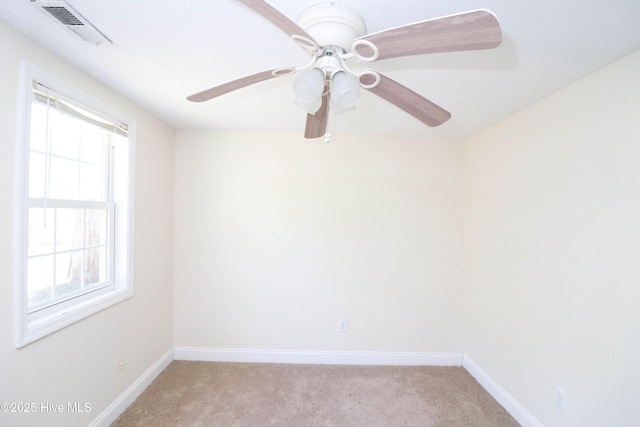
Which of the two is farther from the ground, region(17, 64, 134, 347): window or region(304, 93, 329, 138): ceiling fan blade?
region(304, 93, 329, 138): ceiling fan blade

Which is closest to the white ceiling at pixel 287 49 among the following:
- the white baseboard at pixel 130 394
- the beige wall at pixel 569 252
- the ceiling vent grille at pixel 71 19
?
the ceiling vent grille at pixel 71 19

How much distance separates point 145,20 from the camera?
1.10 metres

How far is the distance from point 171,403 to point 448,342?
96.5 inches

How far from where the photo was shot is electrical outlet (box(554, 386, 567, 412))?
154 centimetres

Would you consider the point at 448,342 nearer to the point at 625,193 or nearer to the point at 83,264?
the point at 625,193

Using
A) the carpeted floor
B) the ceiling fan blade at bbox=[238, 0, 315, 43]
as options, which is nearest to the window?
the carpeted floor

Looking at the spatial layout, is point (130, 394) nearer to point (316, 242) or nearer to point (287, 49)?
point (316, 242)

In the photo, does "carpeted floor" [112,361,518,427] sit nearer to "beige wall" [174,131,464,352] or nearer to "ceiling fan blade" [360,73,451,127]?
"beige wall" [174,131,464,352]

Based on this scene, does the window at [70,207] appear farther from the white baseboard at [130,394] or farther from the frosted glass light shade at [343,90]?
the frosted glass light shade at [343,90]

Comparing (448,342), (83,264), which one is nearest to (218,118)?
(83,264)

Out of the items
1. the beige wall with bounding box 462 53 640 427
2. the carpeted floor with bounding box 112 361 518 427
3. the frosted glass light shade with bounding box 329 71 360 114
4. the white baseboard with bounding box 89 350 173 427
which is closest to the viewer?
the frosted glass light shade with bounding box 329 71 360 114

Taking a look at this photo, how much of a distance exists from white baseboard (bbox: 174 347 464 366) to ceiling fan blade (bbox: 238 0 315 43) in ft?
8.43

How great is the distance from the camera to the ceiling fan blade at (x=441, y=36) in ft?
2.32

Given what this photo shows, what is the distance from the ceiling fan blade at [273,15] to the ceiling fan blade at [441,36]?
204 mm
